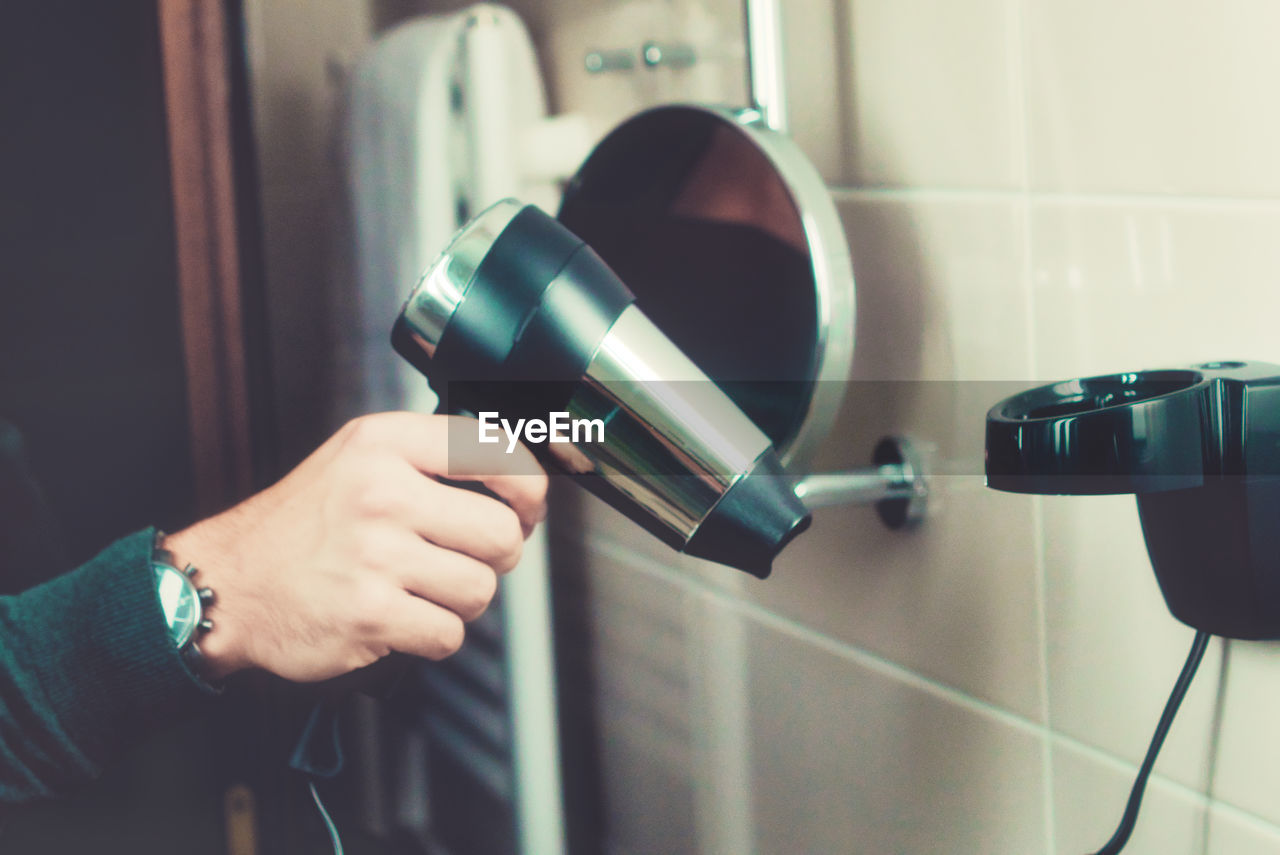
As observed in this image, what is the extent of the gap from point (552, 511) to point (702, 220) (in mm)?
540

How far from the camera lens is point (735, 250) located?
2.06 feet

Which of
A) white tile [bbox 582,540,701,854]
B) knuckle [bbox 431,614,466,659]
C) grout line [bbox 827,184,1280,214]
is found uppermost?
grout line [bbox 827,184,1280,214]

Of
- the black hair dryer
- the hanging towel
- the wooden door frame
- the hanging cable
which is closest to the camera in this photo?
the black hair dryer

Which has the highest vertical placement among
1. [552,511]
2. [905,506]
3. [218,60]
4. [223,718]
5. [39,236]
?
[218,60]

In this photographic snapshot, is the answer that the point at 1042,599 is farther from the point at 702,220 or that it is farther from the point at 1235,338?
the point at 702,220

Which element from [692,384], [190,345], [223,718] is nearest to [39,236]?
[190,345]

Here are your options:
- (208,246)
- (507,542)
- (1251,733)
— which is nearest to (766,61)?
(507,542)

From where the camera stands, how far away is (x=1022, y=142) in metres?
0.53

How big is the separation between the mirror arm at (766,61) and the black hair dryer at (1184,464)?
267 millimetres

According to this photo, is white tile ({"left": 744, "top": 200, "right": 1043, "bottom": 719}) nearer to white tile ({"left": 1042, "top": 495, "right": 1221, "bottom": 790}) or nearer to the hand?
white tile ({"left": 1042, "top": 495, "right": 1221, "bottom": 790})

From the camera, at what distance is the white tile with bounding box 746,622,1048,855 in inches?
23.9

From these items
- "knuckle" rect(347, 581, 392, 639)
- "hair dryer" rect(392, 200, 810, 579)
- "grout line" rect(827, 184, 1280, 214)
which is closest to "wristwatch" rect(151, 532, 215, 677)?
"knuckle" rect(347, 581, 392, 639)

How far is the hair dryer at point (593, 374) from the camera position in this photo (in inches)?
17.9

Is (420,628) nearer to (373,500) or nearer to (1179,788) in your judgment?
(373,500)
